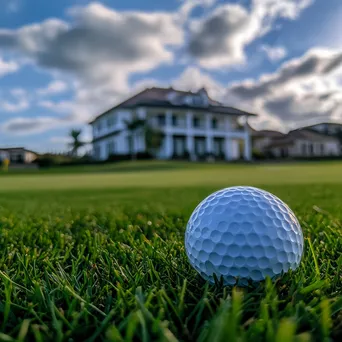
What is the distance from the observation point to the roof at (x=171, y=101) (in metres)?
36.4

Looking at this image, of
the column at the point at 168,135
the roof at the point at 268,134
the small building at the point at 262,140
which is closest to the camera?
the column at the point at 168,135

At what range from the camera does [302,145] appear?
56.1 meters

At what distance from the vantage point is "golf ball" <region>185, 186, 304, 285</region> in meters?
1.33

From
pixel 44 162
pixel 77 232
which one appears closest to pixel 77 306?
pixel 77 232

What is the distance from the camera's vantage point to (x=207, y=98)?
3994 centimetres

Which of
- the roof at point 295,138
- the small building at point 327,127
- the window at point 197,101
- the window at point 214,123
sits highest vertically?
the window at point 197,101

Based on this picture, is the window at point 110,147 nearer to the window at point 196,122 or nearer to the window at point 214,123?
the window at point 196,122

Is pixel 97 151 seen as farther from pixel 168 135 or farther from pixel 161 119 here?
pixel 168 135

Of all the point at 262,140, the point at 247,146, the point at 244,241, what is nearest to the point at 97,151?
the point at 247,146

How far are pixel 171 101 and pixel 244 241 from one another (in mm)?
36944

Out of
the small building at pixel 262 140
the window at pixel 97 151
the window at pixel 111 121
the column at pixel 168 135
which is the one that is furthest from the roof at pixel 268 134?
the window at pixel 111 121

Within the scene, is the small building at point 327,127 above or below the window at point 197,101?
below

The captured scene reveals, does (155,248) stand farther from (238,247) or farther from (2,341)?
(2,341)

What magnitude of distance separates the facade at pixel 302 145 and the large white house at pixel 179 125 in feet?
50.8
